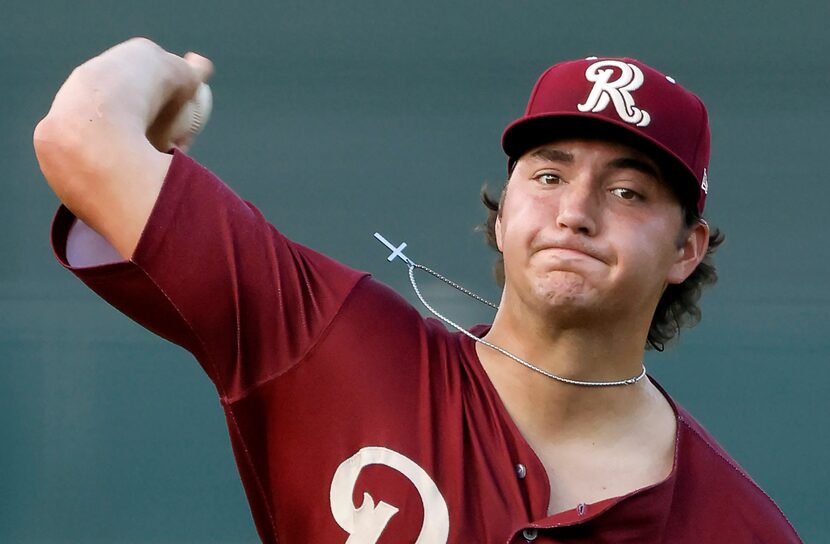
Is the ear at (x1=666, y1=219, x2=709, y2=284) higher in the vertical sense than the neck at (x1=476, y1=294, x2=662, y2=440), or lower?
higher

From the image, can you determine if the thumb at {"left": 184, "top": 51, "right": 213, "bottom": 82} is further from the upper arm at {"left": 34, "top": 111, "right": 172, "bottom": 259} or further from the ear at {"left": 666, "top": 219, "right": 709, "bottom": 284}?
the ear at {"left": 666, "top": 219, "right": 709, "bottom": 284}

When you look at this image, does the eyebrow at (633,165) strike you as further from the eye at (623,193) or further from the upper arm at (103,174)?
the upper arm at (103,174)

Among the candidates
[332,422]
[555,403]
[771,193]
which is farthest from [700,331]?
[332,422]

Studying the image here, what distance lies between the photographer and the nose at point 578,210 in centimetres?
163

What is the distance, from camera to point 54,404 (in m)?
2.98

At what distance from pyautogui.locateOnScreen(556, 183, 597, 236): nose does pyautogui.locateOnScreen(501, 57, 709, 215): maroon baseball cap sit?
3.4 inches

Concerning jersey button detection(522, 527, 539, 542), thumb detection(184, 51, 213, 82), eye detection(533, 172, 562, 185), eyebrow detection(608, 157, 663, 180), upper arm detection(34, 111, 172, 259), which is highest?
eyebrow detection(608, 157, 663, 180)

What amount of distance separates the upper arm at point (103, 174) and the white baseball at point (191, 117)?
16 centimetres

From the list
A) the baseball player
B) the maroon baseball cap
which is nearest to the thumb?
the baseball player

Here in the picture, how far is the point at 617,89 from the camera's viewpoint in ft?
5.63

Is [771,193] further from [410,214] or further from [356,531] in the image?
[356,531]

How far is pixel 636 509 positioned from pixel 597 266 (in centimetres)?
31

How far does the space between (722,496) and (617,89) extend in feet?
1.85

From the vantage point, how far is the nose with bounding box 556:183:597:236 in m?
1.63
